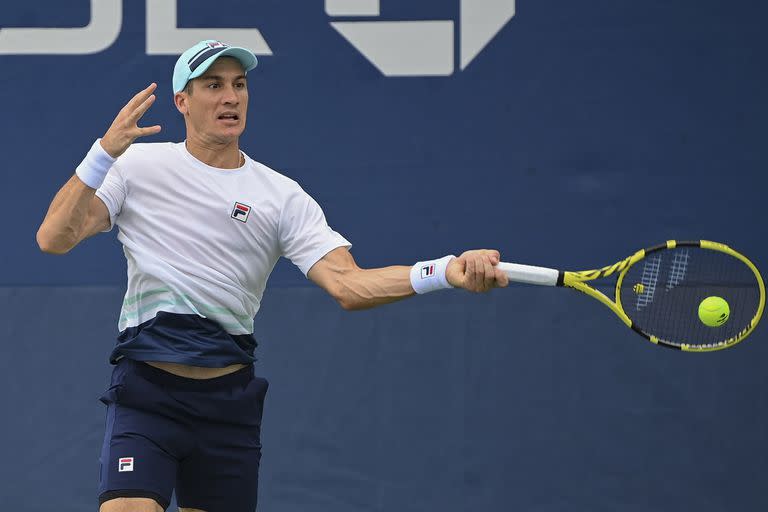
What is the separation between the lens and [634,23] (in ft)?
16.7

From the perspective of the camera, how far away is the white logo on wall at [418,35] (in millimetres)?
5102

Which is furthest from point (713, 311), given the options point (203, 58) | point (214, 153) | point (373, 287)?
point (203, 58)

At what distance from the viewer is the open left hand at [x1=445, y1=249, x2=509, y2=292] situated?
341 cm

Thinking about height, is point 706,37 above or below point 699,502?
above

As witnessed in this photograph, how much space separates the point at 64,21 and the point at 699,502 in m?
2.97

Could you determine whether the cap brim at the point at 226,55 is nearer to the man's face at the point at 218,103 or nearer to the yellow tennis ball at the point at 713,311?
the man's face at the point at 218,103

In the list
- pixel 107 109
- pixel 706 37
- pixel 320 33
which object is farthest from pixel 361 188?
pixel 706 37

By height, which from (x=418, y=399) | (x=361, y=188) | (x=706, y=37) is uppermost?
(x=706, y=37)

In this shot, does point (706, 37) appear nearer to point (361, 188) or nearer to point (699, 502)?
point (361, 188)

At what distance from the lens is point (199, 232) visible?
12.0 feet

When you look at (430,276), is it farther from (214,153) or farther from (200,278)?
(214,153)

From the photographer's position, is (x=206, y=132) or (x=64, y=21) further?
(x=64, y=21)

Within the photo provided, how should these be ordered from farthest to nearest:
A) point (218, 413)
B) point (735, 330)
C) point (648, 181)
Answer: point (648, 181)
point (735, 330)
point (218, 413)

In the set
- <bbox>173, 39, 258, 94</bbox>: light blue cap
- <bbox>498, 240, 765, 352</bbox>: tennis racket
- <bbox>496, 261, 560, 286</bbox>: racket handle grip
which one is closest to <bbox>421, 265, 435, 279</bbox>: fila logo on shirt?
<bbox>496, 261, 560, 286</bbox>: racket handle grip
